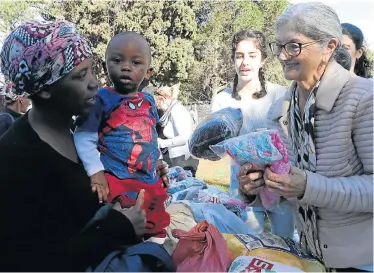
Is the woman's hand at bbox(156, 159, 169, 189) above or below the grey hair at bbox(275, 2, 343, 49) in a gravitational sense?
below

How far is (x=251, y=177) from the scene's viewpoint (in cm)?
205

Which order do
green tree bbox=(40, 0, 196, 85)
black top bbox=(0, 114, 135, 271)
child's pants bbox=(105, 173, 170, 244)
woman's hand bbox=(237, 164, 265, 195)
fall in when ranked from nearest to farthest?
1. black top bbox=(0, 114, 135, 271)
2. woman's hand bbox=(237, 164, 265, 195)
3. child's pants bbox=(105, 173, 170, 244)
4. green tree bbox=(40, 0, 196, 85)

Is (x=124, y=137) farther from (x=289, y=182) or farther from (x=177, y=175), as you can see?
(x=177, y=175)

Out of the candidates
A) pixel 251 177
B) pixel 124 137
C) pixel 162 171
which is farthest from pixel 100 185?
pixel 251 177

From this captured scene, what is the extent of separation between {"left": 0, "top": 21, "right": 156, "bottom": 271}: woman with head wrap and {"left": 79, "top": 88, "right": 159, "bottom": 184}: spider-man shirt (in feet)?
2.15

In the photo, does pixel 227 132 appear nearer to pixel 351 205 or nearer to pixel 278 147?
pixel 278 147

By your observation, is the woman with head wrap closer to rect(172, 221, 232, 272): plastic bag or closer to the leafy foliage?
rect(172, 221, 232, 272): plastic bag

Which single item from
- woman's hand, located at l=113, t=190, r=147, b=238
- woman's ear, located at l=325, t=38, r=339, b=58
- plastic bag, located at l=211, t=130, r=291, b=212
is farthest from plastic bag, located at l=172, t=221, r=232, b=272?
woman's ear, located at l=325, t=38, r=339, b=58

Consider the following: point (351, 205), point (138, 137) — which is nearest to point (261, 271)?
point (351, 205)

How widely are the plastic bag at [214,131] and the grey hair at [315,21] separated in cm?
79

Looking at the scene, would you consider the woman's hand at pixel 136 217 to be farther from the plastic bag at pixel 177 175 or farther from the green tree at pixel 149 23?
the green tree at pixel 149 23

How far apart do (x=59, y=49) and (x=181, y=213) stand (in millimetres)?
2138

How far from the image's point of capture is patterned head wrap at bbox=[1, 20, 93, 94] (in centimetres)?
162

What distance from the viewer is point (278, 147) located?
6.51 feet
